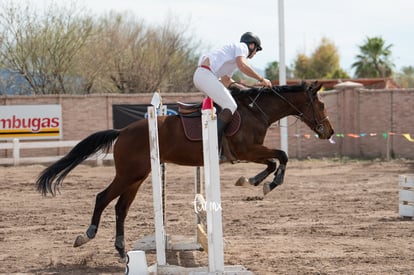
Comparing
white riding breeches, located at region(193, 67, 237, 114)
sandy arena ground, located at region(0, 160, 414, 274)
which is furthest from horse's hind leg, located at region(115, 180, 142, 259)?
white riding breeches, located at region(193, 67, 237, 114)

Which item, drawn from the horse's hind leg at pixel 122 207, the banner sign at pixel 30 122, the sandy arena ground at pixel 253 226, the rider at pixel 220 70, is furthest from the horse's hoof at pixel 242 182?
the banner sign at pixel 30 122

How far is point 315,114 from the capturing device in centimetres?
855

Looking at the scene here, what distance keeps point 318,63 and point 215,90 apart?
53.1m

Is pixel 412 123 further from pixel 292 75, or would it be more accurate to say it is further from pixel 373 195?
pixel 292 75

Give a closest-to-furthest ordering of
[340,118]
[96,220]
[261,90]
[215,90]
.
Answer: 1. [215,90]
2. [96,220]
3. [261,90]
4. [340,118]

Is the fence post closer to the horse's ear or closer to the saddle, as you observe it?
the saddle

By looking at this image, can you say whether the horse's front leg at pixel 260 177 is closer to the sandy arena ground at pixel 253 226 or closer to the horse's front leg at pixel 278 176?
the horse's front leg at pixel 278 176

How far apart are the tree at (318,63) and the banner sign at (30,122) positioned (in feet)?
125

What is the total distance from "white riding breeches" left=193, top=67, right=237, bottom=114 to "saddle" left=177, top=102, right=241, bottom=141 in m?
0.16

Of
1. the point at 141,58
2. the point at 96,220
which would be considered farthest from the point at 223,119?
the point at 141,58

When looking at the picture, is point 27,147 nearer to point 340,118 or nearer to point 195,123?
point 340,118

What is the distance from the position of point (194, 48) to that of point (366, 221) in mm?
23597

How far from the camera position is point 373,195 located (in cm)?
1390

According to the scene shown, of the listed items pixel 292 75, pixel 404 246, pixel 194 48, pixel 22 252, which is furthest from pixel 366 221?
pixel 292 75
